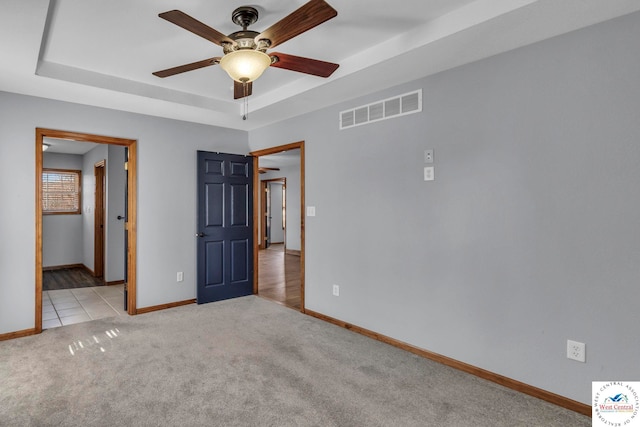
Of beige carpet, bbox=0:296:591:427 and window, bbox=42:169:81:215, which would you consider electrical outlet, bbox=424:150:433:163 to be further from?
window, bbox=42:169:81:215

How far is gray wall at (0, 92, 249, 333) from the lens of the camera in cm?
336

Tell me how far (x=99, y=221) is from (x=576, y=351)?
7.10m

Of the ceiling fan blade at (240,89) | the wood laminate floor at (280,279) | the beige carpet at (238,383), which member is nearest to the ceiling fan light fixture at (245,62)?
the ceiling fan blade at (240,89)

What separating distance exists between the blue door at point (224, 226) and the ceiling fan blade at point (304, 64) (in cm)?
252

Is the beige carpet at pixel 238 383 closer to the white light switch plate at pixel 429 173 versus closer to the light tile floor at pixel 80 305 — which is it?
the light tile floor at pixel 80 305

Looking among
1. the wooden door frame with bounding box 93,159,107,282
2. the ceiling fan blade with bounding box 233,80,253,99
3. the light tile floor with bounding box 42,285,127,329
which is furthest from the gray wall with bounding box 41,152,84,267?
the ceiling fan blade with bounding box 233,80,253,99

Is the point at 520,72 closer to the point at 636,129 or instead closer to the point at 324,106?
the point at 636,129

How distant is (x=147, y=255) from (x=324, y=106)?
280cm

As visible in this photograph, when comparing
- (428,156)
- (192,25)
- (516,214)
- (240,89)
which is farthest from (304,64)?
(516,214)

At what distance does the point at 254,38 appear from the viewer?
2.04 metres

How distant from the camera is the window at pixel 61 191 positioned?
679cm

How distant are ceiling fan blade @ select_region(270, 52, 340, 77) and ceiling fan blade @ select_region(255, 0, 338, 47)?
19 cm

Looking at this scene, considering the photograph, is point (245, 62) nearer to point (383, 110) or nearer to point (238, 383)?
point (383, 110)

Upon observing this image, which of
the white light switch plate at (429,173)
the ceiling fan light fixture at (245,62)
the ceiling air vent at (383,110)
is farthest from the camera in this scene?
the ceiling air vent at (383,110)
